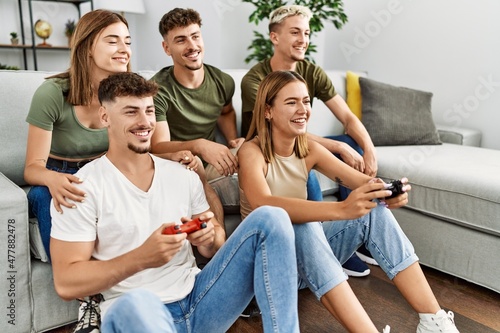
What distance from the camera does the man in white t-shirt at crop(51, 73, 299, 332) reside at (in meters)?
1.05

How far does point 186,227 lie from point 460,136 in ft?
7.04

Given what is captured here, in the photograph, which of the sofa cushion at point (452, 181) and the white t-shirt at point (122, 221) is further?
the sofa cushion at point (452, 181)

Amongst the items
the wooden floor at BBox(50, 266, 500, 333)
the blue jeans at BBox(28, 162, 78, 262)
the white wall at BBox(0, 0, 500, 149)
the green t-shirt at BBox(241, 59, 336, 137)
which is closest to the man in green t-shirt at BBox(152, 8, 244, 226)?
the green t-shirt at BBox(241, 59, 336, 137)

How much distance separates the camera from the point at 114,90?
122cm

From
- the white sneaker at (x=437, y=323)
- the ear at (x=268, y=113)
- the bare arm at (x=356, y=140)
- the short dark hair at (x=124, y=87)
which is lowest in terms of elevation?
the white sneaker at (x=437, y=323)

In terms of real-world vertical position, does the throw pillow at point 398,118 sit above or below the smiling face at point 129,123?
below

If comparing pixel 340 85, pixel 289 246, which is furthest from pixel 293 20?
pixel 289 246

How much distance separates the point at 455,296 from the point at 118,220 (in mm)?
1400

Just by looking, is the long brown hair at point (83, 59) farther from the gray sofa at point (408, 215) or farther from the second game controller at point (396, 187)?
the second game controller at point (396, 187)

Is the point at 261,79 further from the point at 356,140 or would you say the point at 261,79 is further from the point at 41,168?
the point at 41,168

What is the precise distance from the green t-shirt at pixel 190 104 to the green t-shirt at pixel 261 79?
10 cm

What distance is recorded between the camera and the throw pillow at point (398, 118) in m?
2.60

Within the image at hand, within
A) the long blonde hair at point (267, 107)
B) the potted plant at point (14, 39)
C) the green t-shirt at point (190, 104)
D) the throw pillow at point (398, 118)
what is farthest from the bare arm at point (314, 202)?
the potted plant at point (14, 39)

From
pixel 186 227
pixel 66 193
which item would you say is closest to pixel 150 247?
pixel 186 227
